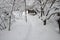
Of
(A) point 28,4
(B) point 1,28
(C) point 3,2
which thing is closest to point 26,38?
(B) point 1,28

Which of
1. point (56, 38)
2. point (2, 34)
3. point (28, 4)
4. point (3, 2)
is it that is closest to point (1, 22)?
point (2, 34)

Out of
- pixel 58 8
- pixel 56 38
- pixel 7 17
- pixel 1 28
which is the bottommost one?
pixel 56 38

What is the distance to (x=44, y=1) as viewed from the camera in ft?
35.6

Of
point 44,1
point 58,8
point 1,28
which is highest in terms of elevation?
point 44,1

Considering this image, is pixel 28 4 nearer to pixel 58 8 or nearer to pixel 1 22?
pixel 58 8

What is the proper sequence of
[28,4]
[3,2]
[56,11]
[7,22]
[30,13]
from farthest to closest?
[30,13] < [28,4] < [56,11] < [7,22] < [3,2]

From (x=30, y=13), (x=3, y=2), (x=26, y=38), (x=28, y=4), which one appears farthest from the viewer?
(x=30, y=13)

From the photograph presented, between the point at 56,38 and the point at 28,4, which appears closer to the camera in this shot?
the point at 56,38

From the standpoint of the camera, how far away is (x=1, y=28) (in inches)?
315

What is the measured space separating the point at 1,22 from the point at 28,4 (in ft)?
22.8

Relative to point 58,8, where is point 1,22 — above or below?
below

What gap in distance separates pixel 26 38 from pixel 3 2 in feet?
10.6

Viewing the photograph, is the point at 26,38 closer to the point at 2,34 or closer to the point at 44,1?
the point at 2,34

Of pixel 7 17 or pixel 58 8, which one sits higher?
pixel 58 8
